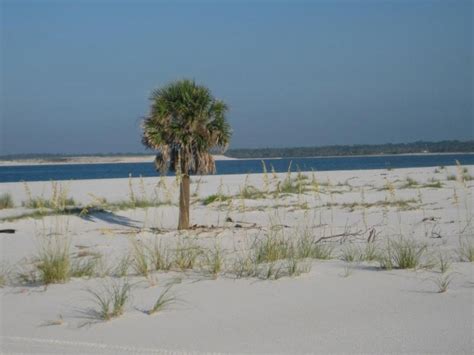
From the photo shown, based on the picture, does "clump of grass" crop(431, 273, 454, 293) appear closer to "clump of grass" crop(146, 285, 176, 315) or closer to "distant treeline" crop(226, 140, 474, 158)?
"clump of grass" crop(146, 285, 176, 315)

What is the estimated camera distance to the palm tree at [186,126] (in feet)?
43.6

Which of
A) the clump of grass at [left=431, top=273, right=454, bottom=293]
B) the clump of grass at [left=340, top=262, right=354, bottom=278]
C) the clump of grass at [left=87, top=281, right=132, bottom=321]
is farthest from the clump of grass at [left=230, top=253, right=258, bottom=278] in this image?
the clump of grass at [left=431, top=273, right=454, bottom=293]

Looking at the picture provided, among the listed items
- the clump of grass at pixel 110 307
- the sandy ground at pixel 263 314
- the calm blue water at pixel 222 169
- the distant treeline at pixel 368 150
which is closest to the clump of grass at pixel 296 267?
the sandy ground at pixel 263 314

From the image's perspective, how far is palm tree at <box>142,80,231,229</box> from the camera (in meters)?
13.3

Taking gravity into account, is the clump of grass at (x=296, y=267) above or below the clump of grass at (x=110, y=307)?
above

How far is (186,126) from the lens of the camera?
13.4 meters

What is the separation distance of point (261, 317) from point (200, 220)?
1134cm

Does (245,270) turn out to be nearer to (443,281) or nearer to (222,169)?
(443,281)

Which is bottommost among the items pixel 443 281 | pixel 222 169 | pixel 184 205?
pixel 222 169

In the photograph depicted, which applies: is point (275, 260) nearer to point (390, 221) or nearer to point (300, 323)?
point (300, 323)

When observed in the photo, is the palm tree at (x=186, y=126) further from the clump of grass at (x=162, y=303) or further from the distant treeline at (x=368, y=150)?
the distant treeline at (x=368, y=150)

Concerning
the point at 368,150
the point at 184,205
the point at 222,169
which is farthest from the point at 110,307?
the point at 368,150

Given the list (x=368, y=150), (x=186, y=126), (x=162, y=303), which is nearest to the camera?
(x=162, y=303)

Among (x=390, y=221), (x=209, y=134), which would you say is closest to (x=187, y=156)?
(x=209, y=134)
